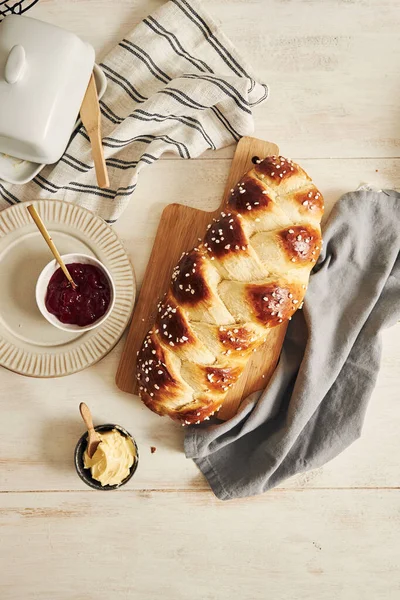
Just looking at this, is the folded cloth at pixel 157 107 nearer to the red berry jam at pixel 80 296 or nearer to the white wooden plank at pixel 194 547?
the red berry jam at pixel 80 296

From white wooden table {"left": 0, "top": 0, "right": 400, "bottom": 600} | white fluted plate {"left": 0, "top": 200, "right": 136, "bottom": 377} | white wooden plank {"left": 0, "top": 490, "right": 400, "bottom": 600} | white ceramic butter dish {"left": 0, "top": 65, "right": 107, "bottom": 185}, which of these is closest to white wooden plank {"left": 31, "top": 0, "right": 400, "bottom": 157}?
white wooden table {"left": 0, "top": 0, "right": 400, "bottom": 600}

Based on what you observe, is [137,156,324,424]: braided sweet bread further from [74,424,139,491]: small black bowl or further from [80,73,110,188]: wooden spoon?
[80,73,110,188]: wooden spoon

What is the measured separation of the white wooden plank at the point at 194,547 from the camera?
5.63 feet

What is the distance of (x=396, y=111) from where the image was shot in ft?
5.73

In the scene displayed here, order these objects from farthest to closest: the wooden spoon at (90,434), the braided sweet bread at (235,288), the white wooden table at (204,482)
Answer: the white wooden table at (204,482)
the wooden spoon at (90,434)
the braided sweet bread at (235,288)

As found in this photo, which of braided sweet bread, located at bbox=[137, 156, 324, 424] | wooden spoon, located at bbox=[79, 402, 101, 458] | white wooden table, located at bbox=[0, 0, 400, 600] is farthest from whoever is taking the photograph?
white wooden table, located at bbox=[0, 0, 400, 600]

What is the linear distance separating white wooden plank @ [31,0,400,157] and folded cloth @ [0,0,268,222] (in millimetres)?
72

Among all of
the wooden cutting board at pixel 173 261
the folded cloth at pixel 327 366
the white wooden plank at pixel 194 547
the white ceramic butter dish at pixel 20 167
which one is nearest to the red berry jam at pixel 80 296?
the wooden cutting board at pixel 173 261

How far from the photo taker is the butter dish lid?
1449 mm

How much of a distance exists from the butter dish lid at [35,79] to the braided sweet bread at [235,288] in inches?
19.5

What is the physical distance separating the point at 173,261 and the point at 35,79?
600 millimetres

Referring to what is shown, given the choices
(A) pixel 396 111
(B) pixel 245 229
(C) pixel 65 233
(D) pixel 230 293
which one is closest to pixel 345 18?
(A) pixel 396 111

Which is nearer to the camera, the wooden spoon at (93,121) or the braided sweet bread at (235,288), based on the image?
the braided sweet bread at (235,288)

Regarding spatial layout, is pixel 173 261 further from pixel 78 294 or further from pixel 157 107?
pixel 157 107
